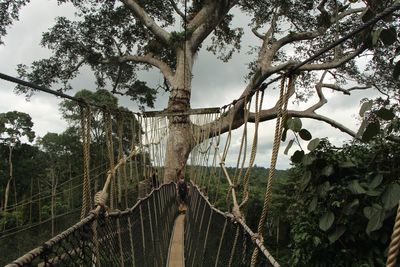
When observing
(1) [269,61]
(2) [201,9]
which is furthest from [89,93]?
(1) [269,61]

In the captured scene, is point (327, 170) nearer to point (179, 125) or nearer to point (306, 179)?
point (306, 179)

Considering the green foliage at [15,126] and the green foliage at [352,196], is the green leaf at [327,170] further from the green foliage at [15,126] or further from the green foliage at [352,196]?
the green foliage at [15,126]

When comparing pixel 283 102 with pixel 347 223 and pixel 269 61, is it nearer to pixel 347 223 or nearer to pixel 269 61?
pixel 347 223

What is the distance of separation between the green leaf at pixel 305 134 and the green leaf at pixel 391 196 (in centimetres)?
34

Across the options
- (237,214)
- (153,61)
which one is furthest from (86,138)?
Result: (153,61)

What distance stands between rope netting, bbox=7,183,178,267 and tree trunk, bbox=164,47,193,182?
4143 mm

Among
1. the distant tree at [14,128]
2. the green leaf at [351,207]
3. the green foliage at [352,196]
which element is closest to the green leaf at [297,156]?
the green foliage at [352,196]

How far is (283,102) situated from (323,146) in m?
0.64

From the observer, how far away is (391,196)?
1.21m

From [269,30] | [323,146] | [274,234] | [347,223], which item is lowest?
[274,234]

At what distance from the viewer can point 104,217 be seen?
176cm

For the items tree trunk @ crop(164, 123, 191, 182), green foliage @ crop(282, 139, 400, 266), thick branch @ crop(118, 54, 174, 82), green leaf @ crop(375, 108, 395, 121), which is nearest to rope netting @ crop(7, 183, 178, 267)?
green foliage @ crop(282, 139, 400, 266)

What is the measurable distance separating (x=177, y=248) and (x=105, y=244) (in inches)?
147

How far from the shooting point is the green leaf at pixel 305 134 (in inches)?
58.7
